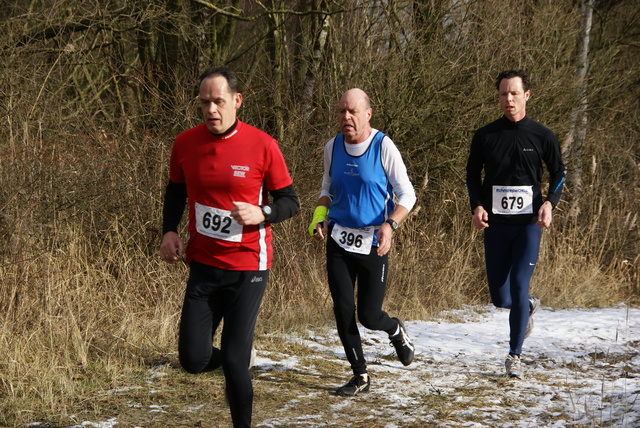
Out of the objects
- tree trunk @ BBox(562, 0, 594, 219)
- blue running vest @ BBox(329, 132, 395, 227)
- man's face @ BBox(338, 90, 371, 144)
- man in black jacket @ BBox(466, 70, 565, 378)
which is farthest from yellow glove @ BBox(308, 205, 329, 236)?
tree trunk @ BBox(562, 0, 594, 219)

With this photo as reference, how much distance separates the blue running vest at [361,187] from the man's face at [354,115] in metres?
0.11

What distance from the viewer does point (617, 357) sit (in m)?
7.15

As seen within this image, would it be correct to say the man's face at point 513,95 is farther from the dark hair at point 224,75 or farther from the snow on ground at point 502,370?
the dark hair at point 224,75

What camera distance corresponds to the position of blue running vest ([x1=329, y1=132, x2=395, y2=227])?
5281mm

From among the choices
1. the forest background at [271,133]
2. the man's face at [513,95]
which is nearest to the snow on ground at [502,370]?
the forest background at [271,133]

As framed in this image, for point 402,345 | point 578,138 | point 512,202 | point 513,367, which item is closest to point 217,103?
point 402,345

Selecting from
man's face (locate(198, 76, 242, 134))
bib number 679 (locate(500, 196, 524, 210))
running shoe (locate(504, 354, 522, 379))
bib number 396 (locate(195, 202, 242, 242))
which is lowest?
running shoe (locate(504, 354, 522, 379))

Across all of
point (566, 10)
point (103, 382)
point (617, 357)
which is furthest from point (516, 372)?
point (566, 10)

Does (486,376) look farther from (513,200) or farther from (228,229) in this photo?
(228,229)

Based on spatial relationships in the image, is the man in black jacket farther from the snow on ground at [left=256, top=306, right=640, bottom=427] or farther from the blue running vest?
the blue running vest

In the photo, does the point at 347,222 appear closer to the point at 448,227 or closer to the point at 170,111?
the point at 170,111

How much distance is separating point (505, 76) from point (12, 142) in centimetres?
430

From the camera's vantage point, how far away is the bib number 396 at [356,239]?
5333mm

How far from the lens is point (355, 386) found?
559 centimetres
